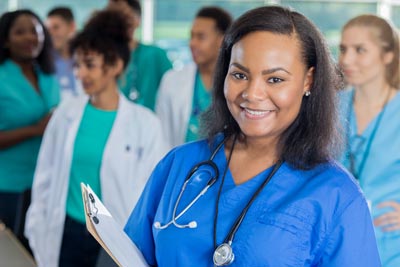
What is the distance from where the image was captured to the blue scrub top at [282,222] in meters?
1.16

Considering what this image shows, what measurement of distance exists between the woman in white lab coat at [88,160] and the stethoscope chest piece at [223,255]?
1048mm

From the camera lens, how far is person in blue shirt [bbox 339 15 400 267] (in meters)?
1.88

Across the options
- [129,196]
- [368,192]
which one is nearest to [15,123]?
[129,196]

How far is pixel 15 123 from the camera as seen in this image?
9.02 ft

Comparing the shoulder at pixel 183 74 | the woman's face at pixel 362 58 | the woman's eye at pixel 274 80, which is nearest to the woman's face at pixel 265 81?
the woman's eye at pixel 274 80

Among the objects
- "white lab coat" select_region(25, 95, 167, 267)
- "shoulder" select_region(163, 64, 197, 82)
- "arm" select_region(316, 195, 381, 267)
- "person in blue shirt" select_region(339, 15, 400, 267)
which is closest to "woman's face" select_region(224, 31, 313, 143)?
"arm" select_region(316, 195, 381, 267)

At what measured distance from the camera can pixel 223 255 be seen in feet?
3.83

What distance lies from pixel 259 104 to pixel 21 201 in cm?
181

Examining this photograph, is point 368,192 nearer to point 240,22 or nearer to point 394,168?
point 394,168

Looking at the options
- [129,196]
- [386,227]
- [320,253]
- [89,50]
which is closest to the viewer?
[320,253]

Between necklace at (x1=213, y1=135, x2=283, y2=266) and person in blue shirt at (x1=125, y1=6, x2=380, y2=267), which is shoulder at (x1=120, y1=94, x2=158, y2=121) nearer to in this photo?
person in blue shirt at (x1=125, y1=6, x2=380, y2=267)

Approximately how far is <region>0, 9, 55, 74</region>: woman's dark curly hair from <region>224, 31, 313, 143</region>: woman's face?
184 cm

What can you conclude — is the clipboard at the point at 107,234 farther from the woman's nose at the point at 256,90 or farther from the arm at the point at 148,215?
the woman's nose at the point at 256,90

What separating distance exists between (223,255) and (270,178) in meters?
0.18
